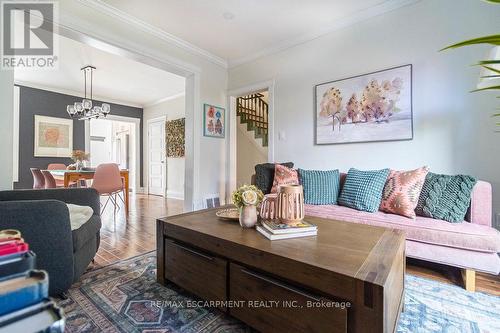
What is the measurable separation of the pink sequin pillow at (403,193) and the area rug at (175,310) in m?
0.56

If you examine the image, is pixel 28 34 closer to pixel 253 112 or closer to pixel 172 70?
pixel 172 70

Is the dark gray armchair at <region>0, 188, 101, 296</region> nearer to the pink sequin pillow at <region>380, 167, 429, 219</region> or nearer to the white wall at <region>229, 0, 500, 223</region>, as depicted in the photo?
the pink sequin pillow at <region>380, 167, 429, 219</region>

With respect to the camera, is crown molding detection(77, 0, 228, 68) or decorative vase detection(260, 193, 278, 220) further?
crown molding detection(77, 0, 228, 68)

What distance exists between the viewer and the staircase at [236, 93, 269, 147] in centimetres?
486

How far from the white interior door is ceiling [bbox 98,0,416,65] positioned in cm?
346

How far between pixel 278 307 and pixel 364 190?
1.60m

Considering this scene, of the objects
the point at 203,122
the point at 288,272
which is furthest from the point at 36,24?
the point at 288,272

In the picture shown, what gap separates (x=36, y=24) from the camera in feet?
7.52

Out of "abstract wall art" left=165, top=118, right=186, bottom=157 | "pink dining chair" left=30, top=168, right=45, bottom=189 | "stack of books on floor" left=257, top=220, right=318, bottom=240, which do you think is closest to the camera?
"stack of books on floor" left=257, top=220, right=318, bottom=240

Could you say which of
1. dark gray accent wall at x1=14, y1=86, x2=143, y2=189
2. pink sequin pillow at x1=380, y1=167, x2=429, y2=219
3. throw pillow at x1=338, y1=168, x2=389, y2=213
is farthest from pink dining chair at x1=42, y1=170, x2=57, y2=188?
pink sequin pillow at x1=380, y1=167, x2=429, y2=219

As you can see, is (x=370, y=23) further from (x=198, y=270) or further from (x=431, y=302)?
(x=198, y=270)

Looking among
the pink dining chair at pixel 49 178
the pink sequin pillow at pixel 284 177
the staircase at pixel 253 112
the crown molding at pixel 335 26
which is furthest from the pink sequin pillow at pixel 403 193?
the pink dining chair at pixel 49 178

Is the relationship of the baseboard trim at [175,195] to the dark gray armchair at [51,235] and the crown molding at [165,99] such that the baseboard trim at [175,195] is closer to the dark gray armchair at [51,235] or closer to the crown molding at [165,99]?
the crown molding at [165,99]

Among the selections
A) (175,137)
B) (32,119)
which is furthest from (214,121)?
(32,119)
